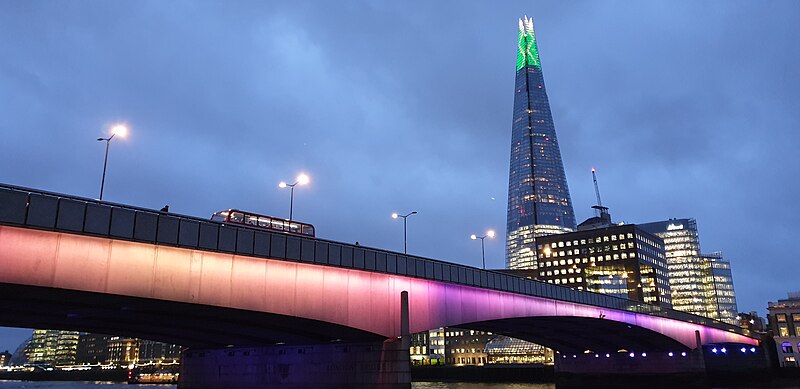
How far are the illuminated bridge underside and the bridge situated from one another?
7 cm

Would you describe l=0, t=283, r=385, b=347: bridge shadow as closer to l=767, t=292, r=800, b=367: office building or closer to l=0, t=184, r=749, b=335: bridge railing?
l=0, t=184, r=749, b=335: bridge railing

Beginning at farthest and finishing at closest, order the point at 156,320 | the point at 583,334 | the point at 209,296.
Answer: the point at 583,334 < the point at 156,320 < the point at 209,296

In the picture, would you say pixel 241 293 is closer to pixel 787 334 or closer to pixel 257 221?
pixel 257 221

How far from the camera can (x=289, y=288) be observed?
3709 centimetres

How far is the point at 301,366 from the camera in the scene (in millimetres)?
50312

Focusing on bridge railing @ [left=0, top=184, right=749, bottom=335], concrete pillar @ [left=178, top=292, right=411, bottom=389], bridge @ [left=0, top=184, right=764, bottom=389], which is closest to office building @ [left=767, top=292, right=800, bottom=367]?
bridge @ [left=0, top=184, right=764, bottom=389]

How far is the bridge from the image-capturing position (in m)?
27.8

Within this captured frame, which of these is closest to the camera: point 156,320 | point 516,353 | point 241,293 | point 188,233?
point 188,233

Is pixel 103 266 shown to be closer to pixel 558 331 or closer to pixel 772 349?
pixel 558 331

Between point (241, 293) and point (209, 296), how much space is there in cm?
208

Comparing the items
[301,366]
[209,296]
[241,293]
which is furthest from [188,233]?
[301,366]

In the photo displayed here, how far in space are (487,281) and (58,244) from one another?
36368mm

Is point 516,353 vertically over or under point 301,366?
over

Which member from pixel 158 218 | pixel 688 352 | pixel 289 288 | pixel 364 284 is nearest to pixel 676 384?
pixel 688 352
